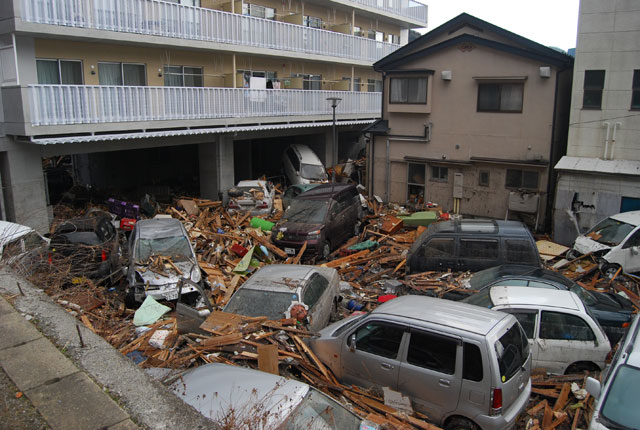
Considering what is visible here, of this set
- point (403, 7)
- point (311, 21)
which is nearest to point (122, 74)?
point (311, 21)

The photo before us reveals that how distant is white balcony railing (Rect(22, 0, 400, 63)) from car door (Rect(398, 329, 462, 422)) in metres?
14.3

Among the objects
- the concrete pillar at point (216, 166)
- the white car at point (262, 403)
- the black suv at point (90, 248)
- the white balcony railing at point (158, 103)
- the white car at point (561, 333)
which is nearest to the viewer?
the white car at point (262, 403)

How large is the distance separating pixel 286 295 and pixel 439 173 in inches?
516

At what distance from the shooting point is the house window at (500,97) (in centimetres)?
1822

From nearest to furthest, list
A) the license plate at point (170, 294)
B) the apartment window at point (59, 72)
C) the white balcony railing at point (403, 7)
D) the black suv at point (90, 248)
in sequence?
1. the license plate at point (170, 294)
2. the black suv at point (90, 248)
3. the apartment window at point (59, 72)
4. the white balcony railing at point (403, 7)

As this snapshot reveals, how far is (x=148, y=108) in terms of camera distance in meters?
17.4

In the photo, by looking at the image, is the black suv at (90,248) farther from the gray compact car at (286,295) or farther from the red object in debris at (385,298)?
the red object in debris at (385,298)

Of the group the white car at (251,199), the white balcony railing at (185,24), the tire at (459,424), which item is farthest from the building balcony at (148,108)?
the tire at (459,424)

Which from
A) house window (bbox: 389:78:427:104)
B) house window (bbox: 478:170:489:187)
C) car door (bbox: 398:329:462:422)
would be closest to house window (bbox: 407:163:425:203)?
house window (bbox: 478:170:489:187)

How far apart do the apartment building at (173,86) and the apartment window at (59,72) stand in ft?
0.11

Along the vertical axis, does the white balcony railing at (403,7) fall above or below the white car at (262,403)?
above

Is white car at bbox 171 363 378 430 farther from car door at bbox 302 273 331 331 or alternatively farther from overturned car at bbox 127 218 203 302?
overturned car at bbox 127 218 203 302

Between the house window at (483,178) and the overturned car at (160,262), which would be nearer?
the overturned car at (160,262)

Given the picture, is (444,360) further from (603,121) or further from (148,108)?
(148,108)
